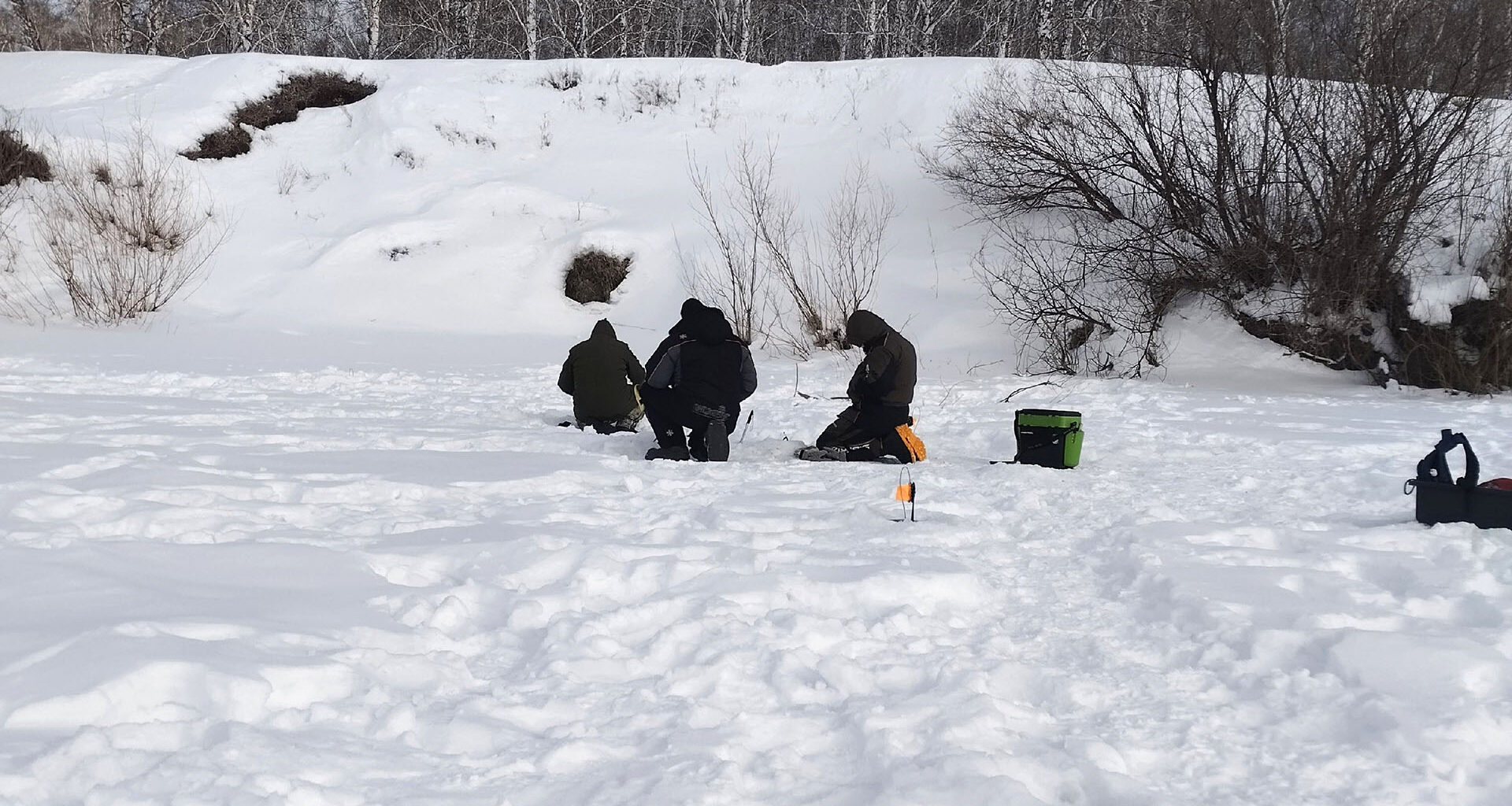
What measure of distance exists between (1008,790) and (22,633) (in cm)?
273

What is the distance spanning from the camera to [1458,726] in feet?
8.54

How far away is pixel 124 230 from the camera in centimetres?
1578

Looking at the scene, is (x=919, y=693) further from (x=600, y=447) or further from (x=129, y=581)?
(x=600, y=447)

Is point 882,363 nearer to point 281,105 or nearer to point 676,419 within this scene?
point 676,419

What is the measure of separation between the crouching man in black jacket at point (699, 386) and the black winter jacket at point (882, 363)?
0.80 meters

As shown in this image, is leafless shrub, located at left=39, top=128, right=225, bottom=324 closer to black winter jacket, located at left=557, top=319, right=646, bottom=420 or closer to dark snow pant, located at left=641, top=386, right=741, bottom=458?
black winter jacket, located at left=557, top=319, right=646, bottom=420

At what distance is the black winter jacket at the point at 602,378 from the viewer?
7867mm

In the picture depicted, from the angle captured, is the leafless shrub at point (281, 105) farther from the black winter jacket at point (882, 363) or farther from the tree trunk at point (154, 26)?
the black winter jacket at point (882, 363)

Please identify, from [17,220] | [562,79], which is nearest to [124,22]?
[17,220]

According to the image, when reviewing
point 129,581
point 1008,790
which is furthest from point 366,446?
point 1008,790

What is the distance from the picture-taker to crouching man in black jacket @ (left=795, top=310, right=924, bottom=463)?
23.1 ft

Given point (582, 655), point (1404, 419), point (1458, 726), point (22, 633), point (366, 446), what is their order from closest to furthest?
point (1458, 726), point (22, 633), point (582, 655), point (366, 446), point (1404, 419)

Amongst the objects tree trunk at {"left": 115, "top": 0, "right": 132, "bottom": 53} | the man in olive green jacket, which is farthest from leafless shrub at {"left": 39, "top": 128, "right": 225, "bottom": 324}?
tree trunk at {"left": 115, "top": 0, "right": 132, "bottom": 53}

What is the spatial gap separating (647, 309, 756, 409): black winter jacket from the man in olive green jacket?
614mm
